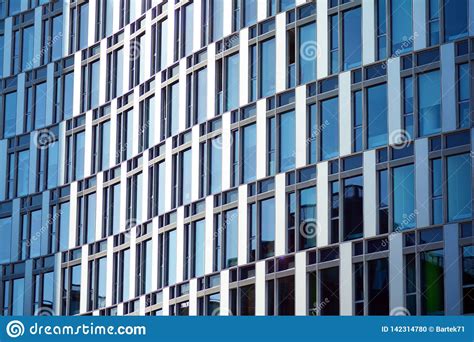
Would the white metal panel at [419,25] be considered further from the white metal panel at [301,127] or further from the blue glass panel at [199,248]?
the blue glass panel at [199,248]

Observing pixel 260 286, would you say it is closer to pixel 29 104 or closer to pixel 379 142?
pixel 379 142

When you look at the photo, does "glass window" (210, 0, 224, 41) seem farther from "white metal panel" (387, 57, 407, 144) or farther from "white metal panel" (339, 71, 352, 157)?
"white metal panel" (387, 57, 407, 144)

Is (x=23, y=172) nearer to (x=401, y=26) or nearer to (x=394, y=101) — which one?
(x=394, y=101)

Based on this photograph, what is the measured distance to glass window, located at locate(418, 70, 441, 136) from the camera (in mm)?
53719

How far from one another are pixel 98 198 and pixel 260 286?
586 inches

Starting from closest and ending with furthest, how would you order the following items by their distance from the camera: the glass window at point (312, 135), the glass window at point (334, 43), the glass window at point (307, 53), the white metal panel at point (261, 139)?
the glass window at point (334, 43) < the glass window at point (312, 135) < the glass window at point (307, 53) < the white metal panel at point (261, 139)

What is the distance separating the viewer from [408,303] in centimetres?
5325

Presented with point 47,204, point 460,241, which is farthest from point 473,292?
point 47,204

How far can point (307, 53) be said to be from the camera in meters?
59.7

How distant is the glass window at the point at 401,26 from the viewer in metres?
55.2

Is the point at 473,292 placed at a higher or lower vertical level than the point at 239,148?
lower

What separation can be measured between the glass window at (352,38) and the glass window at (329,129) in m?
1.54

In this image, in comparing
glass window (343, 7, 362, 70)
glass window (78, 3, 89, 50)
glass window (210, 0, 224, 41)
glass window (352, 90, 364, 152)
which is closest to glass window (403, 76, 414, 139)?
glass window (352, 90, 364, 152)

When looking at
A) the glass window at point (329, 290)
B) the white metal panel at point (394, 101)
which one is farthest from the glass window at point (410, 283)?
the white metal panel at point (394, 101)
